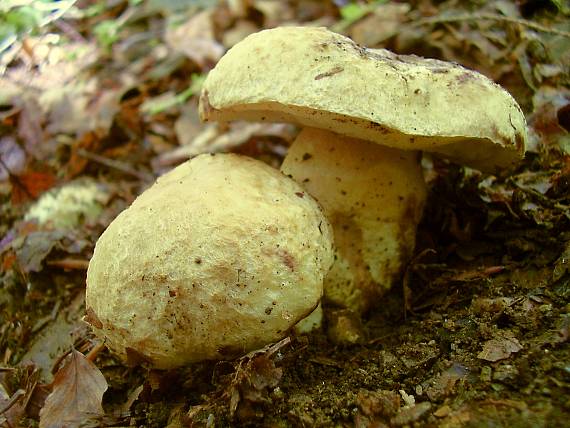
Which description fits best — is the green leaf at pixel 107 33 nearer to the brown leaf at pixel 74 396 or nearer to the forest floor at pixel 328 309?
the forest floor at pixel 328 309

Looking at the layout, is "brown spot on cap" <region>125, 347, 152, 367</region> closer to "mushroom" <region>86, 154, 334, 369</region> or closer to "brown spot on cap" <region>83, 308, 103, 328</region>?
"mushroom" <region>86, 154, 334, 369</region>

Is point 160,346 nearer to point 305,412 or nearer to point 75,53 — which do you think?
point 305,412

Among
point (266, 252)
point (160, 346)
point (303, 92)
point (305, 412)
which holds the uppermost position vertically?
point (303, 92)

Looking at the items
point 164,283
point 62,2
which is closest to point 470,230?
point 164,283

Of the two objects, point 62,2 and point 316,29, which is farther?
point 62,2

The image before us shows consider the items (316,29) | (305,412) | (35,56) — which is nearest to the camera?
(305,412)

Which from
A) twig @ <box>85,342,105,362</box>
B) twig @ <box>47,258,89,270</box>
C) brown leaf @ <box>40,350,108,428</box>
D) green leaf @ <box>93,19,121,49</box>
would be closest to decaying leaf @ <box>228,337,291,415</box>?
brown leaf @ <box>40,350,108,428</box>

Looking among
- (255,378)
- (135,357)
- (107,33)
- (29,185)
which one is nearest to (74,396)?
(135,357)

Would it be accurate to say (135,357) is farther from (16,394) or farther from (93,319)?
(16,394)
